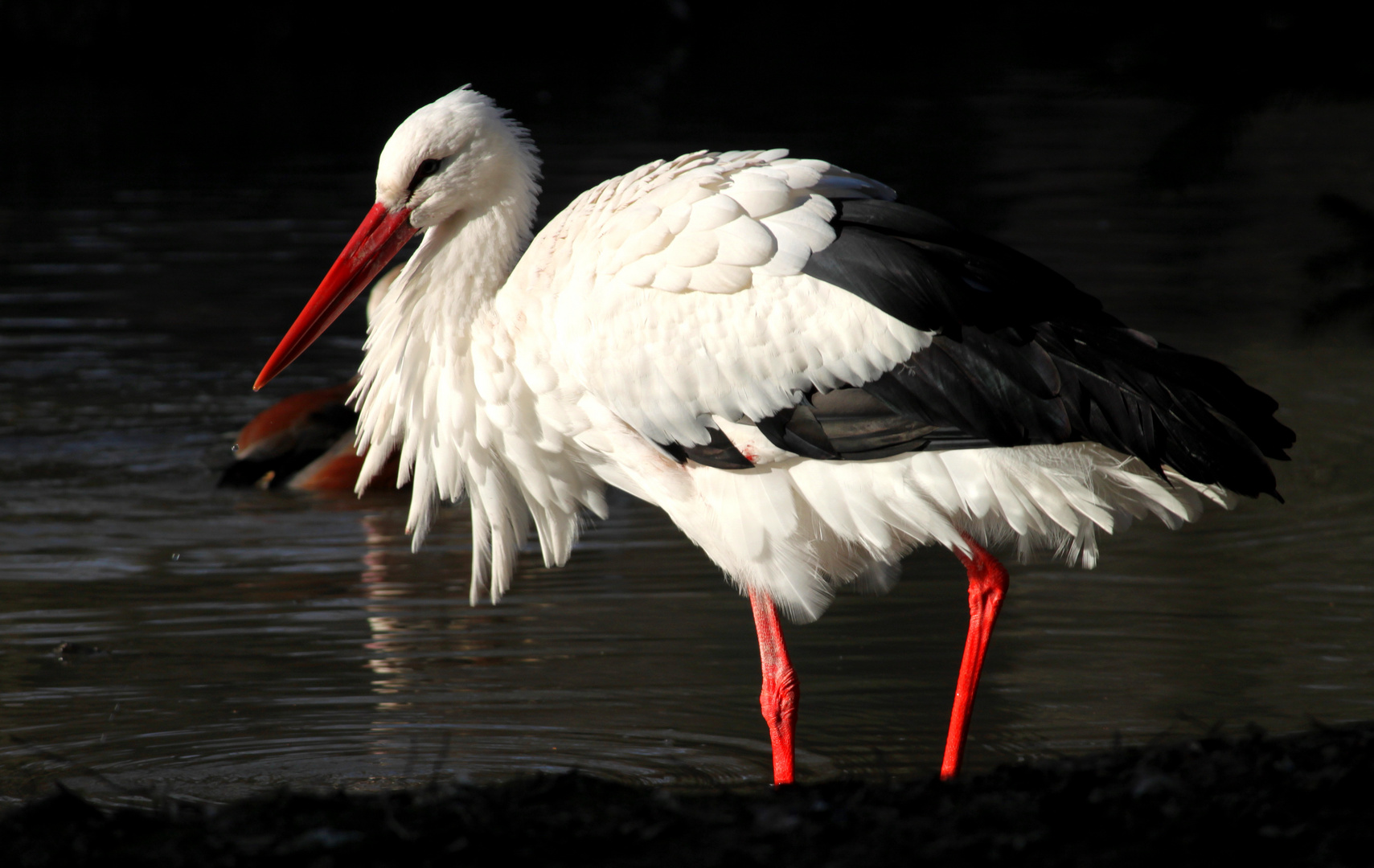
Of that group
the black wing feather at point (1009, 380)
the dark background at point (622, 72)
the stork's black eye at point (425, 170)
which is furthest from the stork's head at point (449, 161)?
the dark background at point (622, 72)

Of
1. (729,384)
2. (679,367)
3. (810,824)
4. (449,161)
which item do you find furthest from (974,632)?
(449,161)

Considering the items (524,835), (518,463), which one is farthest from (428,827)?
(518,463)

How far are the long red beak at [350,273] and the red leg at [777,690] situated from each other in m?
1.54

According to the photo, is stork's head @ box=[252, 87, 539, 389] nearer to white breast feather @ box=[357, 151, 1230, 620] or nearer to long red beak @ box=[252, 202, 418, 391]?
long red beak @ box=[252, 202, 418, 391]

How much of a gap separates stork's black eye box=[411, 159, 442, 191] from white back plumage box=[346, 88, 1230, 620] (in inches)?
1.0

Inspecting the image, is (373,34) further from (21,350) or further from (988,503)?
(988,503)

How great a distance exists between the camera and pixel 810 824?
10.6 ft

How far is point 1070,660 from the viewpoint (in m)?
5.29

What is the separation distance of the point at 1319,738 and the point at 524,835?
1.84m

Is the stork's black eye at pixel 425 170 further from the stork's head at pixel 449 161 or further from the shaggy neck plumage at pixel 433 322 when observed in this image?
the shaggy neck plumage at pixel 433 322

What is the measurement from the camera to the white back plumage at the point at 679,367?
13.7 ft

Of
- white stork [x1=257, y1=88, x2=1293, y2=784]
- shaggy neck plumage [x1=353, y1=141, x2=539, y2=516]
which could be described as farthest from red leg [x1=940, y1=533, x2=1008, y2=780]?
shaggy neck plumage [x1=353, y1=141, x2=539, y2=516]

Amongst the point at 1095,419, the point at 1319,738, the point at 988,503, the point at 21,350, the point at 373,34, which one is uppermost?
the point at 1095,419

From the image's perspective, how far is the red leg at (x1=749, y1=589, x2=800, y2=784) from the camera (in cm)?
445
